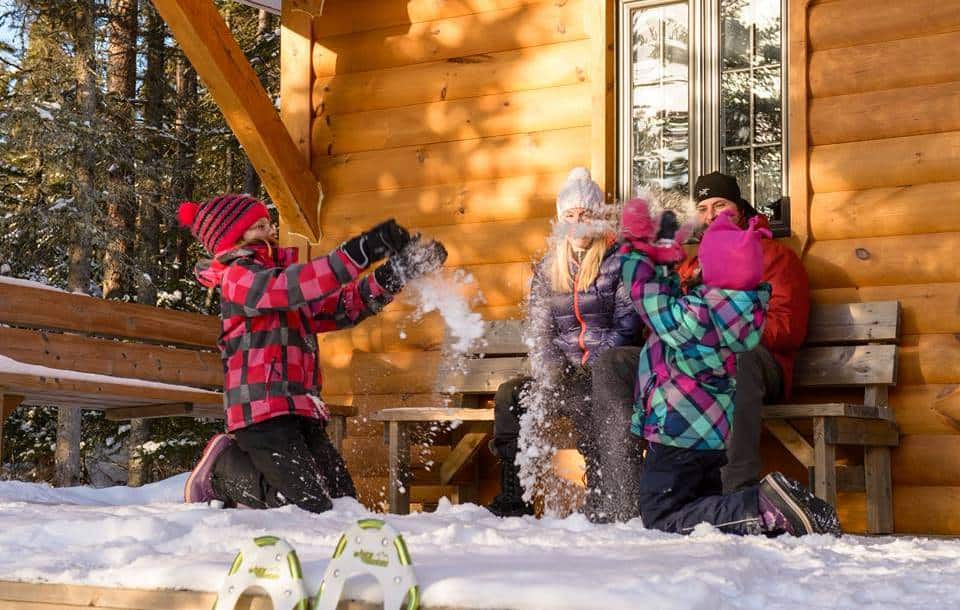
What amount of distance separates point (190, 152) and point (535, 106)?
34.3 feet

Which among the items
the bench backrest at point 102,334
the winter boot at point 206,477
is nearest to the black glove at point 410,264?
the winter boot at point 206,477

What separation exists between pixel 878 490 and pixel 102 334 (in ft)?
15.7

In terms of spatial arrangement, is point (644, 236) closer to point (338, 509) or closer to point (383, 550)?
point (338, 509)

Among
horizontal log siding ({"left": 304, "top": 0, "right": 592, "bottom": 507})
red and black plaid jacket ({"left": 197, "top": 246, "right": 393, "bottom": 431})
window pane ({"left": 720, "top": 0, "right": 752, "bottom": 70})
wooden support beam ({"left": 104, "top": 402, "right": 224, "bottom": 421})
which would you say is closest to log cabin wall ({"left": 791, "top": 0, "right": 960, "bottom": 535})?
window pane ({"left": 720, "top": 0, "right": 752, "bottom": 70})

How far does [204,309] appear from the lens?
15.6 m

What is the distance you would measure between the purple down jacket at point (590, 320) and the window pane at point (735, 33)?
4.63 ft

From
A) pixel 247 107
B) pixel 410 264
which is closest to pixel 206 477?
pixel 410 264

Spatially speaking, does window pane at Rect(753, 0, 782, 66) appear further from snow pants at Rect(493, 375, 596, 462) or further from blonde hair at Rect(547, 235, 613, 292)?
snow pants at Rect(493, 375, 596, 462)

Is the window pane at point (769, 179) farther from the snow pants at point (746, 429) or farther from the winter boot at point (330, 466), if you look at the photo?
the winter boot at point (330, 466)

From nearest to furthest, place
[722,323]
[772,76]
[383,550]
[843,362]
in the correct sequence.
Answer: [383,550] → [722,323] → [843,362] → [772,76]

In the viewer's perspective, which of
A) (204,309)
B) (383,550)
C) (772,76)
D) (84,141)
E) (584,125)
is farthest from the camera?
(204,309)

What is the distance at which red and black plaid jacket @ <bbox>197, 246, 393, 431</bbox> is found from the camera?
4328 mm

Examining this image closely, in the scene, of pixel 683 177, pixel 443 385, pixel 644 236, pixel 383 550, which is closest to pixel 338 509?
pixel 644 236

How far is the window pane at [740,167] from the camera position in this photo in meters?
6.14
